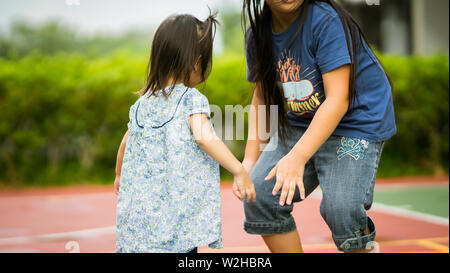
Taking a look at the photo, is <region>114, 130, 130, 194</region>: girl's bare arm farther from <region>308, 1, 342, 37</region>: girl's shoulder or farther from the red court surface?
<region>308, 1, 342, 37</region>: girl's shoulder

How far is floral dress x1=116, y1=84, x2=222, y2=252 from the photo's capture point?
2.10m

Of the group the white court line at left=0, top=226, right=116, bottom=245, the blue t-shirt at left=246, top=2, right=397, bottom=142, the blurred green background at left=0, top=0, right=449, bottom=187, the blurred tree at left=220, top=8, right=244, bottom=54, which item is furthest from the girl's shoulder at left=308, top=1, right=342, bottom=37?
the blurred tree at left=220, top=8, right=244, bottom=54

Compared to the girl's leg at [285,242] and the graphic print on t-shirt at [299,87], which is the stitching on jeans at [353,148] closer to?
the graphic print on t-shirt at [299,87]

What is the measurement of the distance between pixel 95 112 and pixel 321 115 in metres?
A: 5.53

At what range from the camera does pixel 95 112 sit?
7.05m

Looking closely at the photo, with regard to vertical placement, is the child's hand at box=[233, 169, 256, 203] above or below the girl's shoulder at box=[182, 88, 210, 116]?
below

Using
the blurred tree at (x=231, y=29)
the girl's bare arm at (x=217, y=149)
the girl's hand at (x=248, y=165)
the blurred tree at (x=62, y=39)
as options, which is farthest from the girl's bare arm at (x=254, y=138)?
the blurred tree at (x=231, y=29)

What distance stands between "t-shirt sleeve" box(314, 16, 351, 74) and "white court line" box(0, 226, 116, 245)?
2904 millimetres

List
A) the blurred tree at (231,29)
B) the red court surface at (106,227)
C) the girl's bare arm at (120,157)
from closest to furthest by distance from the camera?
1. the girl's bare arm at (120,157)
2. the red court surface at (106,227)
3. the blurred tree at (231,29)

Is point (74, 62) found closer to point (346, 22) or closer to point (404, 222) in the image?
point (404, 222)

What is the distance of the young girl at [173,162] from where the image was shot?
6.88 feet

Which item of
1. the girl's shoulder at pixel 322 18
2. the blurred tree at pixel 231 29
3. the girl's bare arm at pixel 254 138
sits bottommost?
the girl's bare arm at pixel 254 138

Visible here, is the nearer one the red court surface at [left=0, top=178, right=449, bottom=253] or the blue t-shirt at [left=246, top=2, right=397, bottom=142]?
the blue t-shirt at [left=246, top=2, right=397, bottom=142]

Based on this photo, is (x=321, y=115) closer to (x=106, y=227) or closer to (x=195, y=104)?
(x=195, y=104)
